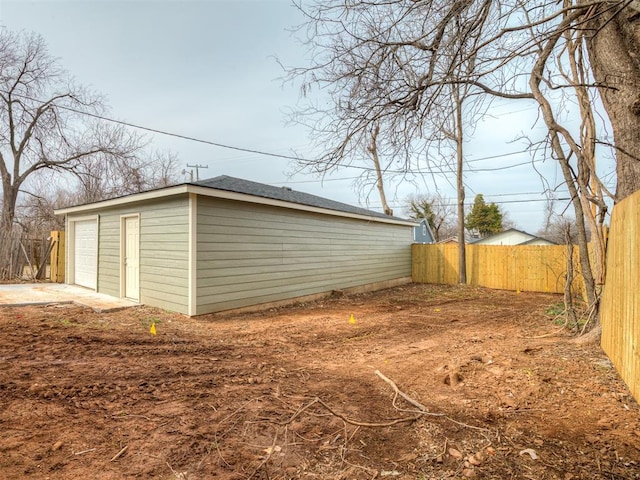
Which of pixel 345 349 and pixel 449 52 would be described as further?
pixel 345 349

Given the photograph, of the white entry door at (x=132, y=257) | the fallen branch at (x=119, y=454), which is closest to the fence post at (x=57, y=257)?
the white entry door at (x=132, y=257)

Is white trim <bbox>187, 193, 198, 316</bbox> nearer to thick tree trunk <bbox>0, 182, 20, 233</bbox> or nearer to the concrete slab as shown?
the concrete slab

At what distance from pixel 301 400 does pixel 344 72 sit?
3461 mm

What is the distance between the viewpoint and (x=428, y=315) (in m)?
7.54

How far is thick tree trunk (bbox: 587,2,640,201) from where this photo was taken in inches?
145

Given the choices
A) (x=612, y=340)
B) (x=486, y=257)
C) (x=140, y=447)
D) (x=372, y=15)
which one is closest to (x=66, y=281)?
(x=140, y=447)

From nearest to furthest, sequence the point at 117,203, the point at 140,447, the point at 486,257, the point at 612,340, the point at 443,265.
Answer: the point at 140,447, the point at 612,340, the point at 117,203, the point at 486,257, the point at 443,265

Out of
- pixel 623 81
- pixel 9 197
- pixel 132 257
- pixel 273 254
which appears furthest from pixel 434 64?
pixel 9 197

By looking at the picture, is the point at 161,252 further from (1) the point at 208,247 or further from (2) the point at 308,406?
(2) the point at 308,406

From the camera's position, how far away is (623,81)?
12.3 ft

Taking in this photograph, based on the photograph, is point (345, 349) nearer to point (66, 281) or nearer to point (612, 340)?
point (612, 340)

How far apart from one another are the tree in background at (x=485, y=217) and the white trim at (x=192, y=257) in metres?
32.7

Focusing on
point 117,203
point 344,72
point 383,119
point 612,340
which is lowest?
point 612,340

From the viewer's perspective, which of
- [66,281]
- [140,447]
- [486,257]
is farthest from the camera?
[486,257]
